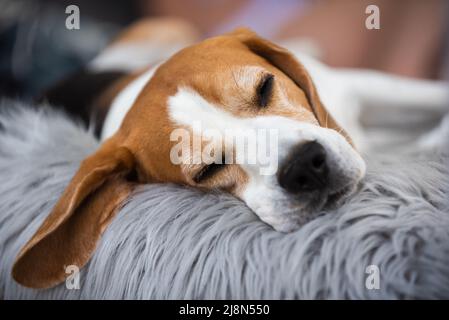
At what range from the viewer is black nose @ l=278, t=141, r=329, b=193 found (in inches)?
40.2

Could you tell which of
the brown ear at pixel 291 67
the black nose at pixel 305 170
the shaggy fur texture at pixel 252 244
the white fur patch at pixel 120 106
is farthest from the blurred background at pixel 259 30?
the black nose at pixel 305 170

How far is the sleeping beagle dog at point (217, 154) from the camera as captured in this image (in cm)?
104

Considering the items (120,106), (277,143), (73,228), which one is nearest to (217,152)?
(277,143)

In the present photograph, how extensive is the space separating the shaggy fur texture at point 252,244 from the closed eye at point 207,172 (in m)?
0.04

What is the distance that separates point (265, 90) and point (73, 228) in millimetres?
557

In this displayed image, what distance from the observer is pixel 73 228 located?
1.10m

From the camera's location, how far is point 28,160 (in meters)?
1.35

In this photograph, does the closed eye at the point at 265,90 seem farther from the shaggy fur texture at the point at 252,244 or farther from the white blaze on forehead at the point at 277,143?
the shaggy fur texture at the point at 252,244

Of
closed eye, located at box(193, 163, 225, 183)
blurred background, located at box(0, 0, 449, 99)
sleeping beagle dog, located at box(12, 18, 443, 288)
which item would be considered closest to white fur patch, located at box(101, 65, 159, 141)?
sleeping beagle dog, located at box(12, 18, 443, 288)

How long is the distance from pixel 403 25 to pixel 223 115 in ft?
3.85

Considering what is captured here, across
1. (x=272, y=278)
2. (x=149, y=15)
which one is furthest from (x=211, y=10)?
Answer: (x=272, y=278)

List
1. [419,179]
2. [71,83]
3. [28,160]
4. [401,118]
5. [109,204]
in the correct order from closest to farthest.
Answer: [419,179], [109,204], [28,160], [401,118], [71,83]

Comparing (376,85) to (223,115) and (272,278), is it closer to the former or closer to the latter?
(223,115)

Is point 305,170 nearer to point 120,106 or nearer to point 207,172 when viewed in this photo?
point 207,172
